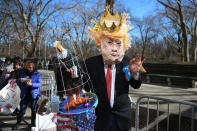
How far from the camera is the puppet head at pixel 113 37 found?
1.84m

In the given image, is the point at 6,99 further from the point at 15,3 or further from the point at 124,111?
the point at 15,3

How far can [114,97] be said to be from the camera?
1834 millimetres

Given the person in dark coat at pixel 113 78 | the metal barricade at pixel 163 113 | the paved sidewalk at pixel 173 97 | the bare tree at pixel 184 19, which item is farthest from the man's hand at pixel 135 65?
the bare tree at pixel 184 19

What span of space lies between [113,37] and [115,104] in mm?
765

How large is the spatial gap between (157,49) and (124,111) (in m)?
46.0

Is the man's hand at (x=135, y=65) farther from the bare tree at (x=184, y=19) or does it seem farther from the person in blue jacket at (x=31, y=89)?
the bare tree at (x=184, y=19)

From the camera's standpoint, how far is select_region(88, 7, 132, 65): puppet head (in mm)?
1841

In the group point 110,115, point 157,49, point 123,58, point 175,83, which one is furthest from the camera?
point 157,49

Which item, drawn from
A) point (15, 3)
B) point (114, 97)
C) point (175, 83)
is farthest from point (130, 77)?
point (15, 3)

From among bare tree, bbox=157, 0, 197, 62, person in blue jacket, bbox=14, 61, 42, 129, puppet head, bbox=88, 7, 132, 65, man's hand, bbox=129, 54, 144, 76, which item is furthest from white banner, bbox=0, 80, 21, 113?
bare tree, bbox=157, 0, 197, 62

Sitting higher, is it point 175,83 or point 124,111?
point 124,111

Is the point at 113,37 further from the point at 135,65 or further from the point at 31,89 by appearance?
the point at 31,89

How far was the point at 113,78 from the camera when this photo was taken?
186 cm

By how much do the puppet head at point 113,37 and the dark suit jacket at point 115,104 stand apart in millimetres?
133
